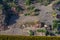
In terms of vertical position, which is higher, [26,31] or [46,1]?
[46,1]

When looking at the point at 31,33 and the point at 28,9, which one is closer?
the point at 31,33

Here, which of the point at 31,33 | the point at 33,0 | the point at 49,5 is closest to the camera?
the point at 31,33

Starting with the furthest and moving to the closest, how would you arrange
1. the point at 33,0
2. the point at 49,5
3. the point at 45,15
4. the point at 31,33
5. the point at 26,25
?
the point at 33,0 < the point at 49,5 < the point at 45,15 < the point at 26,25 < the point at 31,33

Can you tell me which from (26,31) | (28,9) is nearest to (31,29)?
(26,31)

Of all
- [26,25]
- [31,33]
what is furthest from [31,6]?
[31,33]

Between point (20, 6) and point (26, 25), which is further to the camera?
A: point (20, 6)

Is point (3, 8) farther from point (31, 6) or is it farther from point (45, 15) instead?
point (45, 15)

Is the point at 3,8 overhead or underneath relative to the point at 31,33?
overhead

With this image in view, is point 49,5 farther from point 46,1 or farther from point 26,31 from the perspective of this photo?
point 26,31

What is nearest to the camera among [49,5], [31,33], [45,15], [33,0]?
[31,33]
